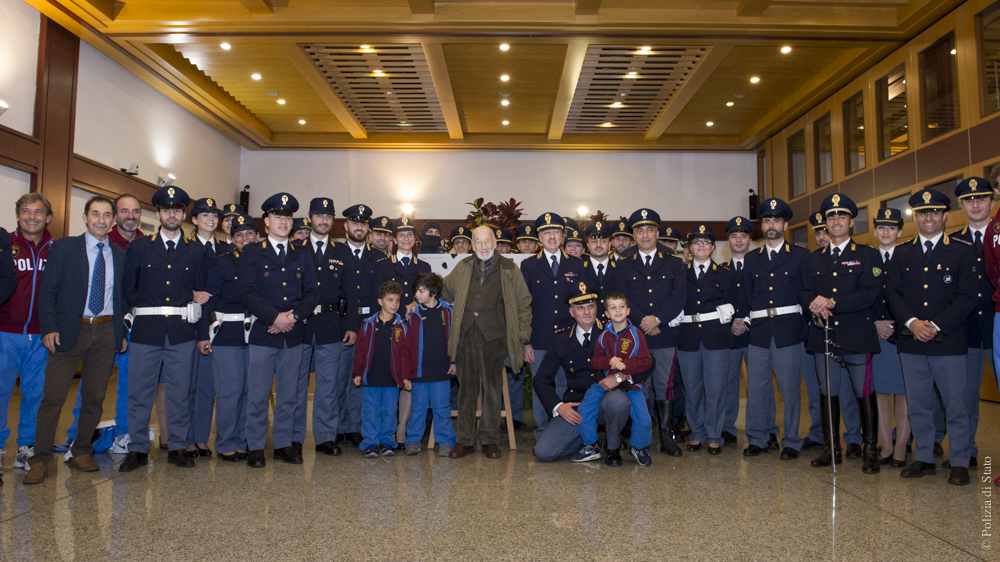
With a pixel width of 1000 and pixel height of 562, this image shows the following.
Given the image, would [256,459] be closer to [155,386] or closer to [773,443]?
[155,386]

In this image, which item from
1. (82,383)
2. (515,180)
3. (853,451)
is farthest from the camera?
(515,180)

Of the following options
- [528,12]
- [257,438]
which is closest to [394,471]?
[257,438]

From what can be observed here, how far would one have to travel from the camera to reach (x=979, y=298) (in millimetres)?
3703

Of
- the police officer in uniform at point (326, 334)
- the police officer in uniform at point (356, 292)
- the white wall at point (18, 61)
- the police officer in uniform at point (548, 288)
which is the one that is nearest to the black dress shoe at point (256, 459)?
the police officer in uniform at point (326, 334)

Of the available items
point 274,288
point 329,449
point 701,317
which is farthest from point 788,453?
point 274,288

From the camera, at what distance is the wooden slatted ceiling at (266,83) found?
368 inches

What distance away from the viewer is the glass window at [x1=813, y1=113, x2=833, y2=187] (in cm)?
1092

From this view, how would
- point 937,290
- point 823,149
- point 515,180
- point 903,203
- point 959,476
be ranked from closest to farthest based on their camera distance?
point 959,476 < point 937,290 < point 903,203 < point 823,149 < point 515,180

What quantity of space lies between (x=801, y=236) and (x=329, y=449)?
11.1 metres

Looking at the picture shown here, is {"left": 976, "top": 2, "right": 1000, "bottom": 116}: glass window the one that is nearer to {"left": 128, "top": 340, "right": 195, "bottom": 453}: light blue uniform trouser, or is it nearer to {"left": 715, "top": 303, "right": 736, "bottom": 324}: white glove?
{"left": 715, "top": 303, "right": 736, "bottom": 324}: white glove

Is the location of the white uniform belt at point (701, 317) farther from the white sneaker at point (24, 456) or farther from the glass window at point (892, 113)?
the glass window at point (892, 113)

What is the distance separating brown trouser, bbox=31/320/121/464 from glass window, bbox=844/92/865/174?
10.9m

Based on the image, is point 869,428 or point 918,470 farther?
point 869,428

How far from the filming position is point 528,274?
473cm
